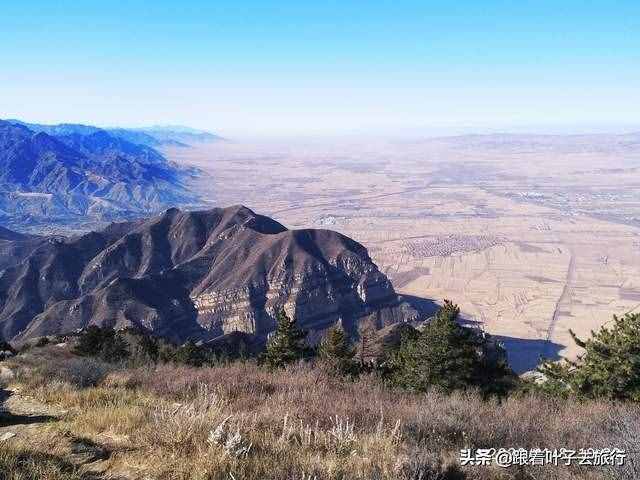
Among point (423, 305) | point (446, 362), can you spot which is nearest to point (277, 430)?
point (446, 362)

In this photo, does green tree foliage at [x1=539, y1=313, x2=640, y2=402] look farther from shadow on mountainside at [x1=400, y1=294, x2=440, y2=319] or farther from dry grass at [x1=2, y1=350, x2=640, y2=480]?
shadow on mountainside at [x1=400, y1=294, x2=440, y2=319]

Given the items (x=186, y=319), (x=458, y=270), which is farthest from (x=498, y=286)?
(x=186, y=319)

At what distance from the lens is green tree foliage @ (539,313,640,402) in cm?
1477

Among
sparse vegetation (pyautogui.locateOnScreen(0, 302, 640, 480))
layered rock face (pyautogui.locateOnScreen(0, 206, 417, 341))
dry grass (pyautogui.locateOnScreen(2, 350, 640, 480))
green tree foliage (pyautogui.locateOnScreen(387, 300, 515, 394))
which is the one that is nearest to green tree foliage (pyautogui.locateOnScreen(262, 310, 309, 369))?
green tree foliage (pyautogui.locateOnScreen(387, 300, 515, 394))

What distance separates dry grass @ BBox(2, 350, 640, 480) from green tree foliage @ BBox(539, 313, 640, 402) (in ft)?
19.8

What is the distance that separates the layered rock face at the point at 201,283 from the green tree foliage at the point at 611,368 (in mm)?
63033

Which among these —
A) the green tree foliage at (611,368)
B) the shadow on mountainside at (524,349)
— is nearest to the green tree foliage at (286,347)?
the green tree foliage at (611,368)

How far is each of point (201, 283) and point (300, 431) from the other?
84986 mm

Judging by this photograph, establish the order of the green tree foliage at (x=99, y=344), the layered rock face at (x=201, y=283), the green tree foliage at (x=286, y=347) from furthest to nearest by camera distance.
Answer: the layered rock face at (x=201, y=283), the green tree foliage at (x=99, y=344), the green tree foliage at (x=286, y=347)

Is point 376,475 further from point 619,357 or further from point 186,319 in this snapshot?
point 186,319

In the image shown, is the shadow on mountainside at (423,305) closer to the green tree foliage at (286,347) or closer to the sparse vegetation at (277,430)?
the green tree foliage at (286,347)

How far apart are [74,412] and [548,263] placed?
139m

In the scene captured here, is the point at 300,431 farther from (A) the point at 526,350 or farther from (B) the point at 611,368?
(A) the point at 526,350

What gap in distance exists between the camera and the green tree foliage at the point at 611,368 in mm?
14766
